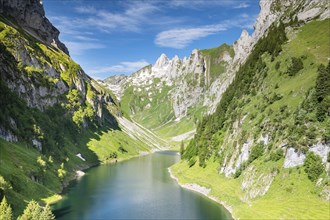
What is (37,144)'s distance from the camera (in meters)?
154

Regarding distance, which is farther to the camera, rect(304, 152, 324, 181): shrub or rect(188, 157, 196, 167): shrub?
rect(188, 157, 196, 167): shrub

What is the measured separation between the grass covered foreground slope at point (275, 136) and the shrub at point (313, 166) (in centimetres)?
24

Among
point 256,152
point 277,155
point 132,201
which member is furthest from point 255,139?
point 132,201

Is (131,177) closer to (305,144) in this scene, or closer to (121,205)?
(121,205)

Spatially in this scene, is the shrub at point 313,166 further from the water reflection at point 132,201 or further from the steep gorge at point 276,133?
the water reflection at point 132,201

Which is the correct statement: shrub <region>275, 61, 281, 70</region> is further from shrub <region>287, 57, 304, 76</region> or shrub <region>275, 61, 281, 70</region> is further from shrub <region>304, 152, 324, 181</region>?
shrub <region>304, 152, 324, 181</region>

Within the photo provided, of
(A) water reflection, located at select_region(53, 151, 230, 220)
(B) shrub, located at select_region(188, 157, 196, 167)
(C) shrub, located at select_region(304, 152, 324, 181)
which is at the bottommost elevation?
(A) water reflection, located at select_region(53, 151, 230, 220)

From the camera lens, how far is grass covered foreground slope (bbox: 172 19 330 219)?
3356 inches

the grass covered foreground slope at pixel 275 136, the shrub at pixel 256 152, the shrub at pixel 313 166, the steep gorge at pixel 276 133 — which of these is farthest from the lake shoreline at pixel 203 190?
the shrub at pixel 313 166

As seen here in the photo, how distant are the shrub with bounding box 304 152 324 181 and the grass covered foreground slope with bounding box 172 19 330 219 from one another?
0.77ft

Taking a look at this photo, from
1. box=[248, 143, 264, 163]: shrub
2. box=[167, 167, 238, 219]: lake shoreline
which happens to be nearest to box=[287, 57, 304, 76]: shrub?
box=[248, 143, 264, 163]: shrub

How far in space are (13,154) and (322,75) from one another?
106 metres

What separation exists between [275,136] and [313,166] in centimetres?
2404

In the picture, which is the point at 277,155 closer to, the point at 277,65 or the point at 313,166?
the point at 313,166
